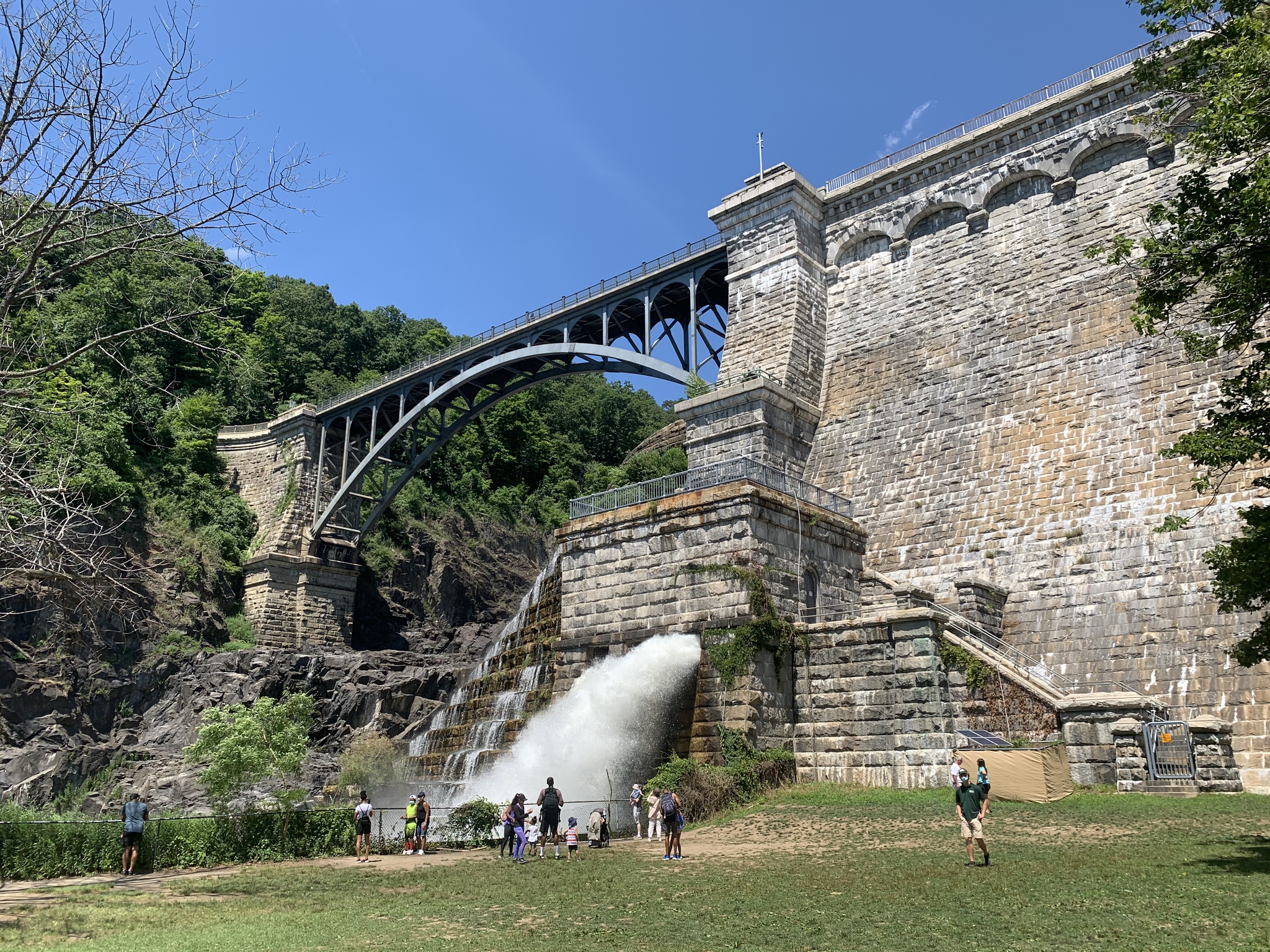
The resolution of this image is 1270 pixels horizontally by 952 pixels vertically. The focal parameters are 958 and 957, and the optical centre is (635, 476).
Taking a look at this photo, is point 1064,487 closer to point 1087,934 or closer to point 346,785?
point 1087,934

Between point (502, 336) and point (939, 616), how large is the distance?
88.8 feet

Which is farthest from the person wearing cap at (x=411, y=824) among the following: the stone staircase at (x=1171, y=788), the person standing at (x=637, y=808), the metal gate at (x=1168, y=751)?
the metal gate at (x=1168, y=751)

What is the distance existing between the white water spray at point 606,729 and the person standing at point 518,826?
12.3 feet

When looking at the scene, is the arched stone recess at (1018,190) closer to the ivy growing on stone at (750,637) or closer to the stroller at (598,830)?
the ivy growing on stone at (750,637)

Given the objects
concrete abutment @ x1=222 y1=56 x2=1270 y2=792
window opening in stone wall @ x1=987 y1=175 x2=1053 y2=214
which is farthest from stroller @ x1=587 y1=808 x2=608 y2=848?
window opening in stone wall @ x1=987 y1=175 x2=1053 y2=214

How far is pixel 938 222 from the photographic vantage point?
29531mm

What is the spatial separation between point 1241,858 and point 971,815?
8.71 feet

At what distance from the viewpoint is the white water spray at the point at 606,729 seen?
19.0 metres

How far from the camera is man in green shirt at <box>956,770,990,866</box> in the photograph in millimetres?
10719

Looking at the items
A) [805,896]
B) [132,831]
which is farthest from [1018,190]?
[132,831]

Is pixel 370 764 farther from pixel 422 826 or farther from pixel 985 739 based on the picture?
pixel 985 739

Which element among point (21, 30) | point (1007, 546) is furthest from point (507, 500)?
point (21, 30)

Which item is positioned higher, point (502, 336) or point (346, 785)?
point (502, 336)

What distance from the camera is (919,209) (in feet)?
97.0
